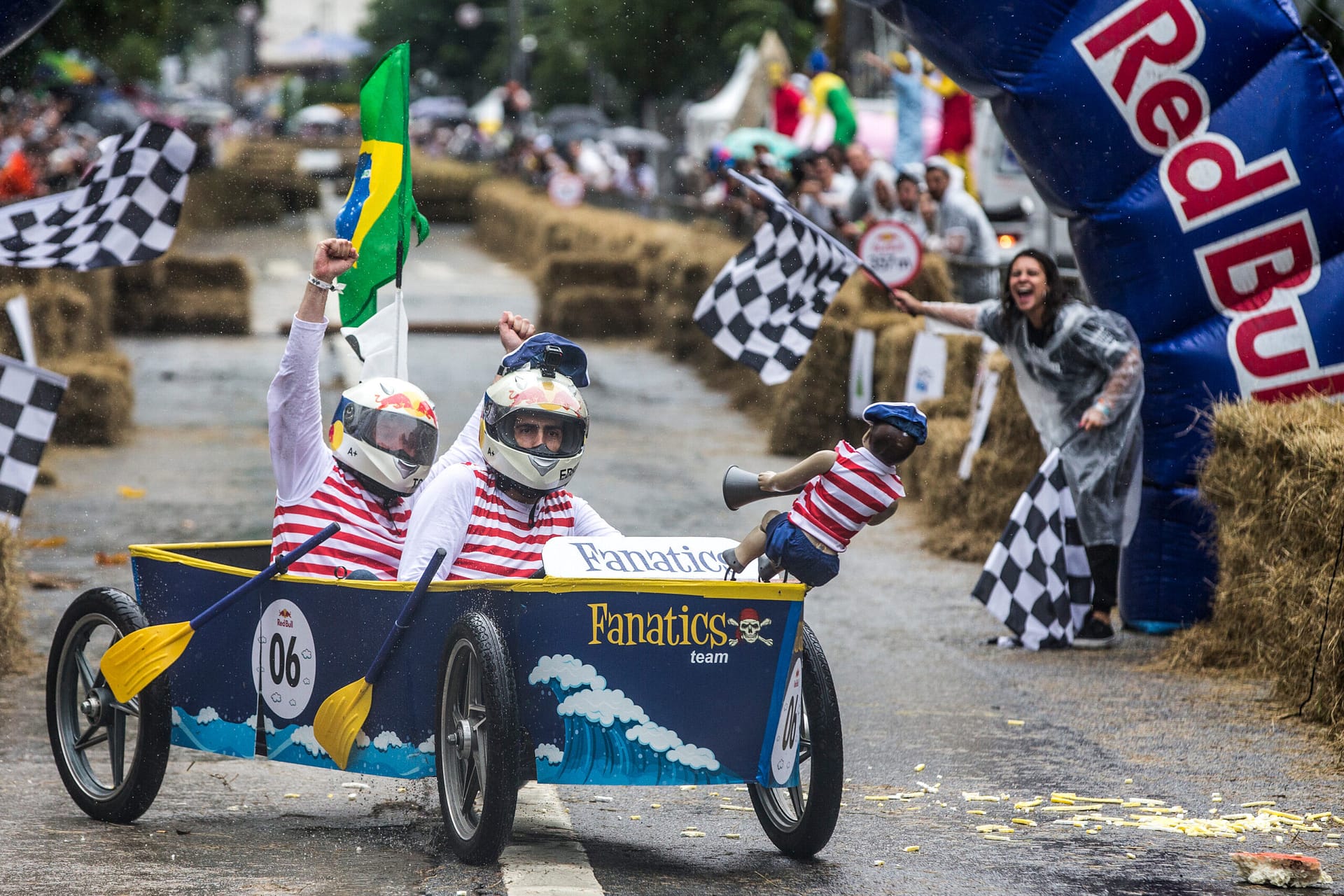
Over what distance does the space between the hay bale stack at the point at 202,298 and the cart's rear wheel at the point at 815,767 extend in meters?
20.2

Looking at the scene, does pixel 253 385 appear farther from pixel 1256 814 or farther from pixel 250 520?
pixel 1256 814

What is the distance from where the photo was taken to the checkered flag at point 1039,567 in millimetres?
8484

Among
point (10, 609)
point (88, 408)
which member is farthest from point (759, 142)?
point (10, 609)

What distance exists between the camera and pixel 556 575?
484cm

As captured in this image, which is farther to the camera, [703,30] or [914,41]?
[703,30]

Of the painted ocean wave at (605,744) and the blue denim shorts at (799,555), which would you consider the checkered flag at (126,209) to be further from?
the blue denim shorts at (799,555)

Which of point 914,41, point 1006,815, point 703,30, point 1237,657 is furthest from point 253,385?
point 703,30

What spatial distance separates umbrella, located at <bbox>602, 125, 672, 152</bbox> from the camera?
48.9 m

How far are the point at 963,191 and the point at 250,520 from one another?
6.49m

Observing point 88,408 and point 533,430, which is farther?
point 88,408

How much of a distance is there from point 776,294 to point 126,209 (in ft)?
11.2

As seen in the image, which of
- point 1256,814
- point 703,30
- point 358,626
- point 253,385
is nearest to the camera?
point 358,626

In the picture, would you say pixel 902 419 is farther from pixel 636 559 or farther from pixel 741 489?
pixel 636 559

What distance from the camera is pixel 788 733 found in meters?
4.82
